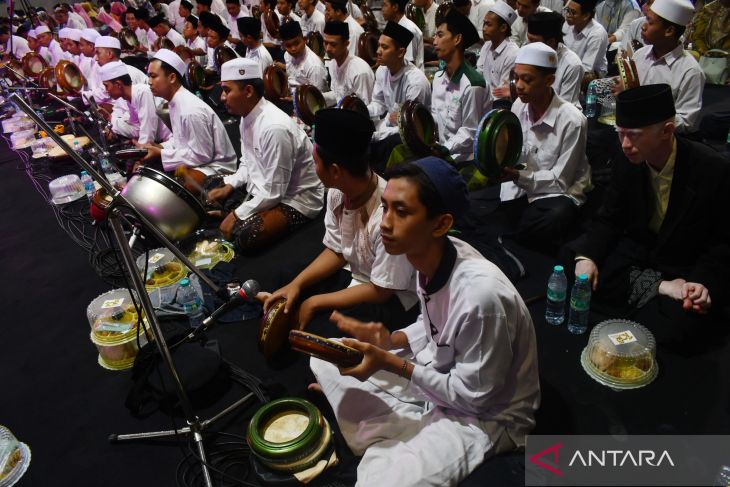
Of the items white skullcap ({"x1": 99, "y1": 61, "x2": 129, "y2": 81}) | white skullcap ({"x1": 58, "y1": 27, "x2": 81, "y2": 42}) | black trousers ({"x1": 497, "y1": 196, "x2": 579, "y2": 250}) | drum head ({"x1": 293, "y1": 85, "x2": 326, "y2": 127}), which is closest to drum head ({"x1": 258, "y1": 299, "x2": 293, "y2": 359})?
black trousers ({"x1": 497, "y1": 196, "x2": 579, "y2": 250})

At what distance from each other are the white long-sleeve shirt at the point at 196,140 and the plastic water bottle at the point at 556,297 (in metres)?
3.27

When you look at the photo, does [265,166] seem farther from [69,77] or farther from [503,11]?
[69,77]

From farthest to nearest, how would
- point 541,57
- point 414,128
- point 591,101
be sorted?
point 591,101 → point 414,128 → point 541,57

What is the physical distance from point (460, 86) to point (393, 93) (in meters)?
1.00

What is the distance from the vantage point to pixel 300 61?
6992mm

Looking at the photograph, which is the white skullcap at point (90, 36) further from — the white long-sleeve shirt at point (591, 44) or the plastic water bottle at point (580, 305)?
the plastic water bottle at point (580, 305)

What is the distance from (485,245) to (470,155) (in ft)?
4.02

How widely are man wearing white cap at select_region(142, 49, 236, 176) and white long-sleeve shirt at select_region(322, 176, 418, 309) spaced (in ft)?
7.48

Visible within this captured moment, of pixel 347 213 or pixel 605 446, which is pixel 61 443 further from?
pixel 605 446

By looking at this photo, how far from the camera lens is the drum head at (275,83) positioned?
20.9 ft

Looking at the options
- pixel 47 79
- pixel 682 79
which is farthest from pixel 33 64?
pixel 682 79

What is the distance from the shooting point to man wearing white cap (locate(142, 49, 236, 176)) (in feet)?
15.4

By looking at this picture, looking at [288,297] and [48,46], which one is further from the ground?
[48,46]

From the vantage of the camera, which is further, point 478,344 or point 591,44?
point 591,44
